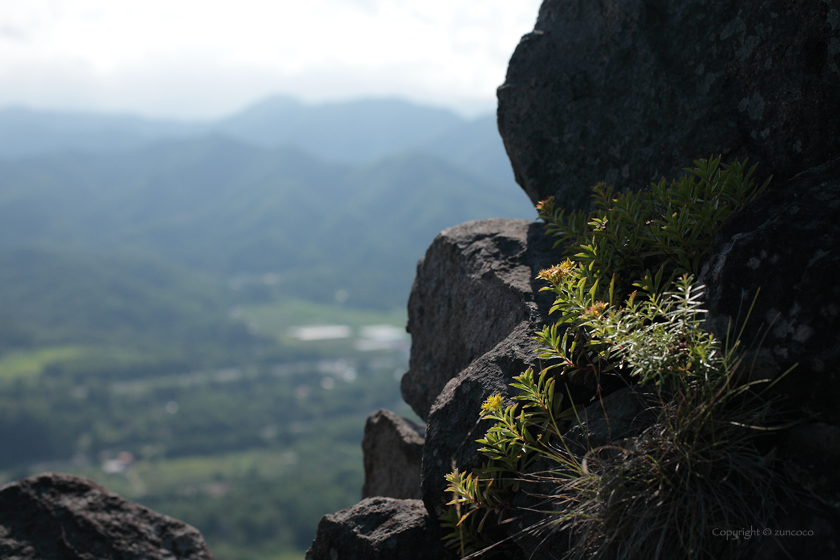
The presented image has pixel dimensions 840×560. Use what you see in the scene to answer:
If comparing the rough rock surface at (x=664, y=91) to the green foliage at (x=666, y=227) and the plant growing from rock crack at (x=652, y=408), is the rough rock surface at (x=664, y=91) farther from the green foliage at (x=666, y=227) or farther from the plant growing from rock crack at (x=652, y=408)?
the plant growing from rock crack at (x=652, y=408)

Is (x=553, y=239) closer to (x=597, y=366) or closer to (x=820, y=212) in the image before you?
(x=597, y=366)

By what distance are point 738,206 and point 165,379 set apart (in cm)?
20326

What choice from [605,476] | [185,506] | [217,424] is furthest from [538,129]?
[217,424]

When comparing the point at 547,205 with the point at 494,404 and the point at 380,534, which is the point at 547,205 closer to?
the point at 494,404

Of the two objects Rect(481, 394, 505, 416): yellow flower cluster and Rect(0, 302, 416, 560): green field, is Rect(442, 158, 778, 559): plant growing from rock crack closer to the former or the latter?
Rect(481, 394, 505, 416): yellow flower cluster

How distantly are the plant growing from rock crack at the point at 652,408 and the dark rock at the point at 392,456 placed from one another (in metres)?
3.38

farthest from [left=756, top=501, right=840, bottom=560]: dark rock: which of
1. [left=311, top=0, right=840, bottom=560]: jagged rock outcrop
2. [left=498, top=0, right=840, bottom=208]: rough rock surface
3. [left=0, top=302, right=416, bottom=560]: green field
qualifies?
[left=0, top=302, right=416, bottom=560]: green field

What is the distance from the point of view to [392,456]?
27.9ft

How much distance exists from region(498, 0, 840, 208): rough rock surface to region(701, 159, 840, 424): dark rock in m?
1.34

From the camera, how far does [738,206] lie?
14.0ft

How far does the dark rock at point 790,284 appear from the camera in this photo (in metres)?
3.20

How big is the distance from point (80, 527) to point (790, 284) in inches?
283

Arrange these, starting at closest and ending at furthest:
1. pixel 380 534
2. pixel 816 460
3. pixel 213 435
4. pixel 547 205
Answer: pixel 816 460, pixel 380 534, pixel 547 205, pixel 213 435

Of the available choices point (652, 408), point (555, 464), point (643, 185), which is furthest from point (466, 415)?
point (643, 185)
